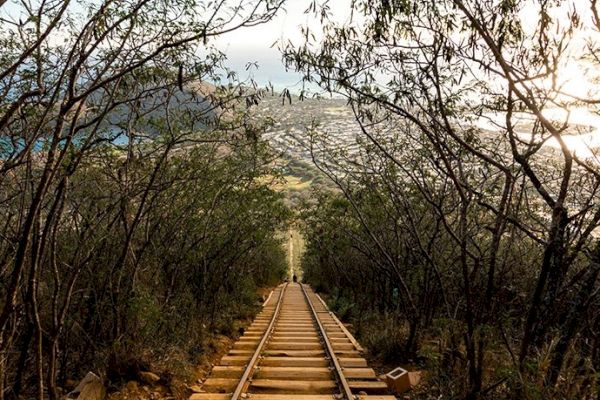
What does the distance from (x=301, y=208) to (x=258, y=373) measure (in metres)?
22.7

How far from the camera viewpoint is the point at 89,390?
6703mm

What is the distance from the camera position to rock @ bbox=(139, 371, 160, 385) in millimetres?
7916

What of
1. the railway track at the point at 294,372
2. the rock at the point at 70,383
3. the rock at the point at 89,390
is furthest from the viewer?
the rock at the point at 70,383

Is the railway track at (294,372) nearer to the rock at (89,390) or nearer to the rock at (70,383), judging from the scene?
the rock at (89,390)

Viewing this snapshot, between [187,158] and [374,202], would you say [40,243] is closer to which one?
[187,158]

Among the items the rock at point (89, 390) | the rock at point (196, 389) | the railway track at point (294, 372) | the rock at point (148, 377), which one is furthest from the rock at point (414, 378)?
the rock at point (89, 390)

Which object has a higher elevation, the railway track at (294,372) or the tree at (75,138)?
the tree at (75,138)

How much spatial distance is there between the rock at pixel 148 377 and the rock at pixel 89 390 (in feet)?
3.03

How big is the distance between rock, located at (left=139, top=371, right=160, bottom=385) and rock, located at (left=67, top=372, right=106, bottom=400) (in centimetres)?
92

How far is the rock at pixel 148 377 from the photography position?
792cm

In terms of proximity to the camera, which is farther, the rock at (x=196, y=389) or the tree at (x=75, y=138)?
the rock at (x=196, y=389)

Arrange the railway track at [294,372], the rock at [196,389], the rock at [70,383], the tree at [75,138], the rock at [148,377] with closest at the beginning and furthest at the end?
the tree at [75,138]
the railway track at [294,372]
the rock at [196,389]
the rock at [148,377]
the rock at [70,383]

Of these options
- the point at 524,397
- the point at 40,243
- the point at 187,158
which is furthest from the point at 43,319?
the point at 524,397

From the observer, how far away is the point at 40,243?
179 inches
